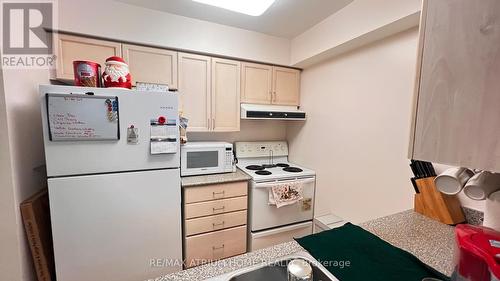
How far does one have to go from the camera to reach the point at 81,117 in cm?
130

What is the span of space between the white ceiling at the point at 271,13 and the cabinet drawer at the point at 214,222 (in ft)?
6.17

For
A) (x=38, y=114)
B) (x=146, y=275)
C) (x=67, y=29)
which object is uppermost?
(x=67, y=29)

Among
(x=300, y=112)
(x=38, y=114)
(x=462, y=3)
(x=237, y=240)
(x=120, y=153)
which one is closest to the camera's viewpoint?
(x=462, y=3)

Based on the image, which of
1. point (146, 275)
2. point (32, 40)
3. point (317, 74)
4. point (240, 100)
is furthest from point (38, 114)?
point (317, 74)

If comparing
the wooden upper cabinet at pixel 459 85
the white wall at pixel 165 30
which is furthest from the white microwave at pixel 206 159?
the wooden upper cabinet at pixel 459 85

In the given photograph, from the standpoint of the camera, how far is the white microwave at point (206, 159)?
1.93 m

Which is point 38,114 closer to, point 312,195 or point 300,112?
point 300,112

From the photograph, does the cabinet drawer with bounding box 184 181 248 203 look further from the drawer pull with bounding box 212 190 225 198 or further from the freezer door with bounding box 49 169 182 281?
the freezer door with bounding box 49 169 182 281

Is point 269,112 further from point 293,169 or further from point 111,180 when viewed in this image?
point 111,180

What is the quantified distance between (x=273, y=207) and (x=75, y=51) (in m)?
2.25

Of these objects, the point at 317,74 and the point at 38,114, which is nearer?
the point at 38,114

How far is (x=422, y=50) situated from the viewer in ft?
2.04

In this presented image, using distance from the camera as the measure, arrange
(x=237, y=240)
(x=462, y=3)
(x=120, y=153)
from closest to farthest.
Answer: (x=462, y=3) → (x=120, y=153) → (x=237, y=240)

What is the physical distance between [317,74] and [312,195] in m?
1.37
